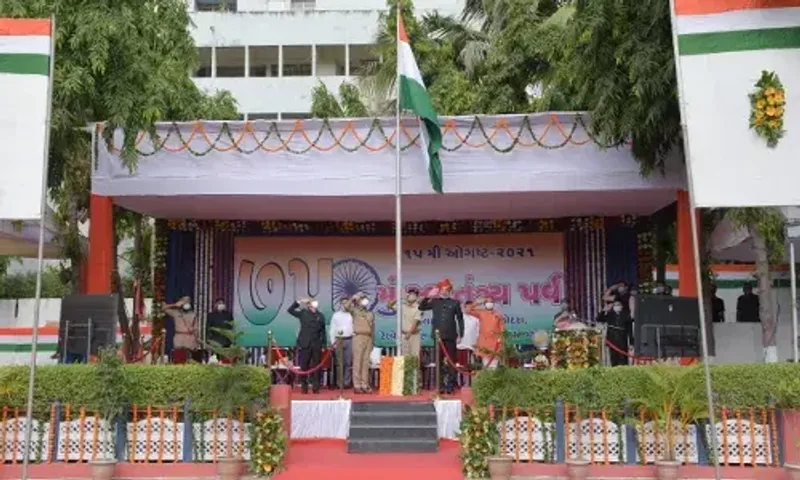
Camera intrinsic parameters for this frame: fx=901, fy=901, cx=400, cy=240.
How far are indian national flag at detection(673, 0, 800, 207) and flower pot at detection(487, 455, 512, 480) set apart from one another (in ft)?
10.9

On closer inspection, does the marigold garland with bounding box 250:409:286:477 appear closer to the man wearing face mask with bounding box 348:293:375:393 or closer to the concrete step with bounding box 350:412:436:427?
the concrete step with bounding box 350:412:436:427

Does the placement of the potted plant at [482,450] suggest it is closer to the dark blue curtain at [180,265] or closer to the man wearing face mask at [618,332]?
the man wearing face mask at [618,332]

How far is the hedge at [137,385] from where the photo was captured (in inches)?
372

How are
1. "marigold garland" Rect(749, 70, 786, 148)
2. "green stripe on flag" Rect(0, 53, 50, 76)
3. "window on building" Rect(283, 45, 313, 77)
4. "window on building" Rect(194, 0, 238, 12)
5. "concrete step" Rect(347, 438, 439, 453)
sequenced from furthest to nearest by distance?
"window on building" Rect(194, 0, 238, 12), "window on building" Rect(283, 45, 313, 77), "concrete step" Rect(347, 438, 439, 453), "green stripe on flag" Rect(0, 53, 50, 76), "marigold garland" Rect(749, 70, 786, 148)

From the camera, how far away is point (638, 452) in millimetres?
9273

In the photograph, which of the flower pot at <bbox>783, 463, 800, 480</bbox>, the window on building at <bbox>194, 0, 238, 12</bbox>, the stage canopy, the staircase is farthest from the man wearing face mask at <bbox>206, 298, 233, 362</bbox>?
the window on building at <bbox>194, 0, 238, 12</bbox>

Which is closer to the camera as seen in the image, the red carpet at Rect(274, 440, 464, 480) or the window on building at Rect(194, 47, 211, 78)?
the red carpet at Rect(274, 440, 464, 480)

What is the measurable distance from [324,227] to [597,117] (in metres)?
6.32

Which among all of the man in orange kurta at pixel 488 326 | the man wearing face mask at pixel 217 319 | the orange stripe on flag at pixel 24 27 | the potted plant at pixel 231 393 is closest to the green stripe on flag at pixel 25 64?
the orange stripe on flag at pixel 24 27

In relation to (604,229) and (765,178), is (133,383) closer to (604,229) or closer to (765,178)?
(765,178)

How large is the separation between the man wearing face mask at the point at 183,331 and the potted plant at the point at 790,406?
963 centimetres

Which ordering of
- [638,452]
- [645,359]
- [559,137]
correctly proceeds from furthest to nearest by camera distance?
[559,137] → [645,359] → [638,452]

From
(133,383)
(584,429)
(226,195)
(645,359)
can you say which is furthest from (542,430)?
(226,195)

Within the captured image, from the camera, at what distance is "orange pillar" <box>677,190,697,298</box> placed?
13109 mm
